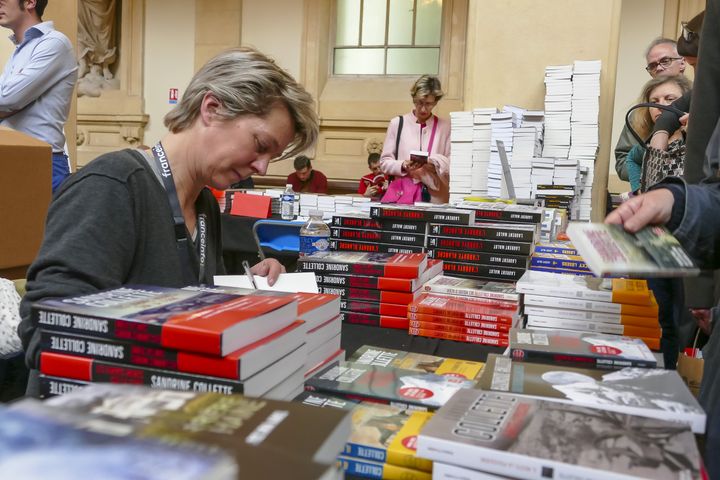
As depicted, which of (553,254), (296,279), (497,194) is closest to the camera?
(296,279)

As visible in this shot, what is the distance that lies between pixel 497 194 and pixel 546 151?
2.43 feet

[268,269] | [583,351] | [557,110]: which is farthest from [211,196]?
[557,110]

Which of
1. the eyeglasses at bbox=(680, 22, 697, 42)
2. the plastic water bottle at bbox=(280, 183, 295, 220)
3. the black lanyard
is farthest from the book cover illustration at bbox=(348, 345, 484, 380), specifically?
the plastic water bottle at bbox=(280, 183, 295, 220)

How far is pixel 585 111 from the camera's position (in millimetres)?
4250

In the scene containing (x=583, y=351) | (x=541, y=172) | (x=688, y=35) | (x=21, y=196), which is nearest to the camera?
(x=583, y=351)

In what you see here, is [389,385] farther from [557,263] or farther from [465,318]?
[557,263]

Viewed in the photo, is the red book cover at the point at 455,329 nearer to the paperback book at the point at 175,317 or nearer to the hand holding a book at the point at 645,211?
the hand holding a book at the point at 645,211

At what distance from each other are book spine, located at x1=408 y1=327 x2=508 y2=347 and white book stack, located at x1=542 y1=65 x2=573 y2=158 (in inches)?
114

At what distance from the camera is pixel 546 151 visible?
168 inches

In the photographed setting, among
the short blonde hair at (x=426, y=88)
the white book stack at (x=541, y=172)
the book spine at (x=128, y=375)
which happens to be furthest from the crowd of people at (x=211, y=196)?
the short blonde hair at (x=426, y=88)

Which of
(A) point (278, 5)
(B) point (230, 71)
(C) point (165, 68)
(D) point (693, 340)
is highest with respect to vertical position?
(A) point (278, 5)

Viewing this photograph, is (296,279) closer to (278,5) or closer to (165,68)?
(278,5)

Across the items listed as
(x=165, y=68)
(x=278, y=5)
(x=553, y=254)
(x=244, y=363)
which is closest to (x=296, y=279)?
(x=244, y=363)

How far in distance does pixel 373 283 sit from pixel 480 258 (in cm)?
44
